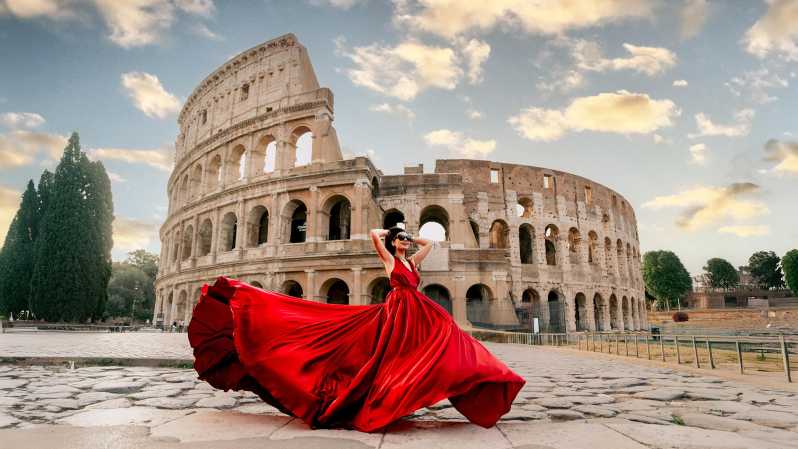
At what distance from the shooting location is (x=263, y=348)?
297cm

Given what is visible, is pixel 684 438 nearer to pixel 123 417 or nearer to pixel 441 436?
pixel 441 436

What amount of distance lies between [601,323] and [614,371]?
22.8 m

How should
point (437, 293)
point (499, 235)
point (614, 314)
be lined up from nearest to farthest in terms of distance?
point (437, 293) < point (499, 235) < point (614, 314)

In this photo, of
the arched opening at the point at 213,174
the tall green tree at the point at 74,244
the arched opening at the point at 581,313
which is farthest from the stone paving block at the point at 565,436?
the tall green tree at the point at 74,244

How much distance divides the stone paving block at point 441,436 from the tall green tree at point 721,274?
8580 cm

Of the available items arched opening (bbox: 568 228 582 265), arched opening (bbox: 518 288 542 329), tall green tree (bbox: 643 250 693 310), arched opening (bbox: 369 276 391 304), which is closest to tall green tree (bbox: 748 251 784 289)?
tall green tree (bbox: 643 250 693 310)

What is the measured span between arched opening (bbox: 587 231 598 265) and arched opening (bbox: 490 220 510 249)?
6.56 meters

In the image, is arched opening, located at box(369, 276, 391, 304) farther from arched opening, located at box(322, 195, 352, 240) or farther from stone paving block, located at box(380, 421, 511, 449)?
stone paving block, located at box(380, 421, 511, 449)

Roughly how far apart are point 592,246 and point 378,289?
637 inches

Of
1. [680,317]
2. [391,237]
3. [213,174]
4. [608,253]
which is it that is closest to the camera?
[391,237]

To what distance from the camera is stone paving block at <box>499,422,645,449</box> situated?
235 centimetres

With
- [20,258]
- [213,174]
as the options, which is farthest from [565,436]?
[20,258]

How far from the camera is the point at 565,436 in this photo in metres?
2.54

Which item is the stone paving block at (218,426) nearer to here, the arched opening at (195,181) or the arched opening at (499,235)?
the arched opening at (499,235)
